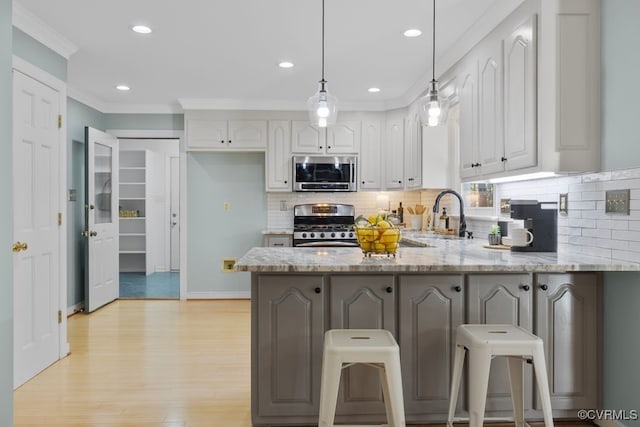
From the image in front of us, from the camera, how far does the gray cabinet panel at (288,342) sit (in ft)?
7.72

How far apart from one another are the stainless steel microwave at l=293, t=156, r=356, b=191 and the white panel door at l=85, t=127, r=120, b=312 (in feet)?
7.27

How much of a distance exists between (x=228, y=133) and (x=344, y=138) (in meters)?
1.43

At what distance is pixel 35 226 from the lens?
3.32 meters

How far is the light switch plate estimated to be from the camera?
2.26m

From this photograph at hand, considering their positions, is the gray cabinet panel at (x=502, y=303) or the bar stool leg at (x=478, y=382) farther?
the gray cabinet panel at (x=502, y=303)

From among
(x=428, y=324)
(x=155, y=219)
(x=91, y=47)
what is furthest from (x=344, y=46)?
(x=155, y=219)

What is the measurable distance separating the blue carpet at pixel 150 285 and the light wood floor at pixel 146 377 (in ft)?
4.29

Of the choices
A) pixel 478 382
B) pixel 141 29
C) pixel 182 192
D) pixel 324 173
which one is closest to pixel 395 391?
pixel 478 382

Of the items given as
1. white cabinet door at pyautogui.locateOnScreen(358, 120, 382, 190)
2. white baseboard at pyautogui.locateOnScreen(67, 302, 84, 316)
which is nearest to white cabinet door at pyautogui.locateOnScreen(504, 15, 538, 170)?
white cabinet door at pyautogui.locateOnScreen(358, 120, 382, 190)

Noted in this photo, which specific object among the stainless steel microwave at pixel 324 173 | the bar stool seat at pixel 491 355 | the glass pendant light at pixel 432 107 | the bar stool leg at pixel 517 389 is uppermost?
the glass pendant light at pixel 432 107

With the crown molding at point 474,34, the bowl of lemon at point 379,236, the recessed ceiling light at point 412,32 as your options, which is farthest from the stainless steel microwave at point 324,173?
the bowl of lemon at point 379,236

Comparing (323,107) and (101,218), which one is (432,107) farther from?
(101,218)

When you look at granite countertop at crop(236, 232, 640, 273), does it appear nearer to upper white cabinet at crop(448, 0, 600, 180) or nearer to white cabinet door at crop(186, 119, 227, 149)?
upper white cabinet at crop(448, 0, 600, 180)

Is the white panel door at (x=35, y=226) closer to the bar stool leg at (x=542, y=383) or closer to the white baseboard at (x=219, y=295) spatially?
the white baseboard at (x=219, y=295)
